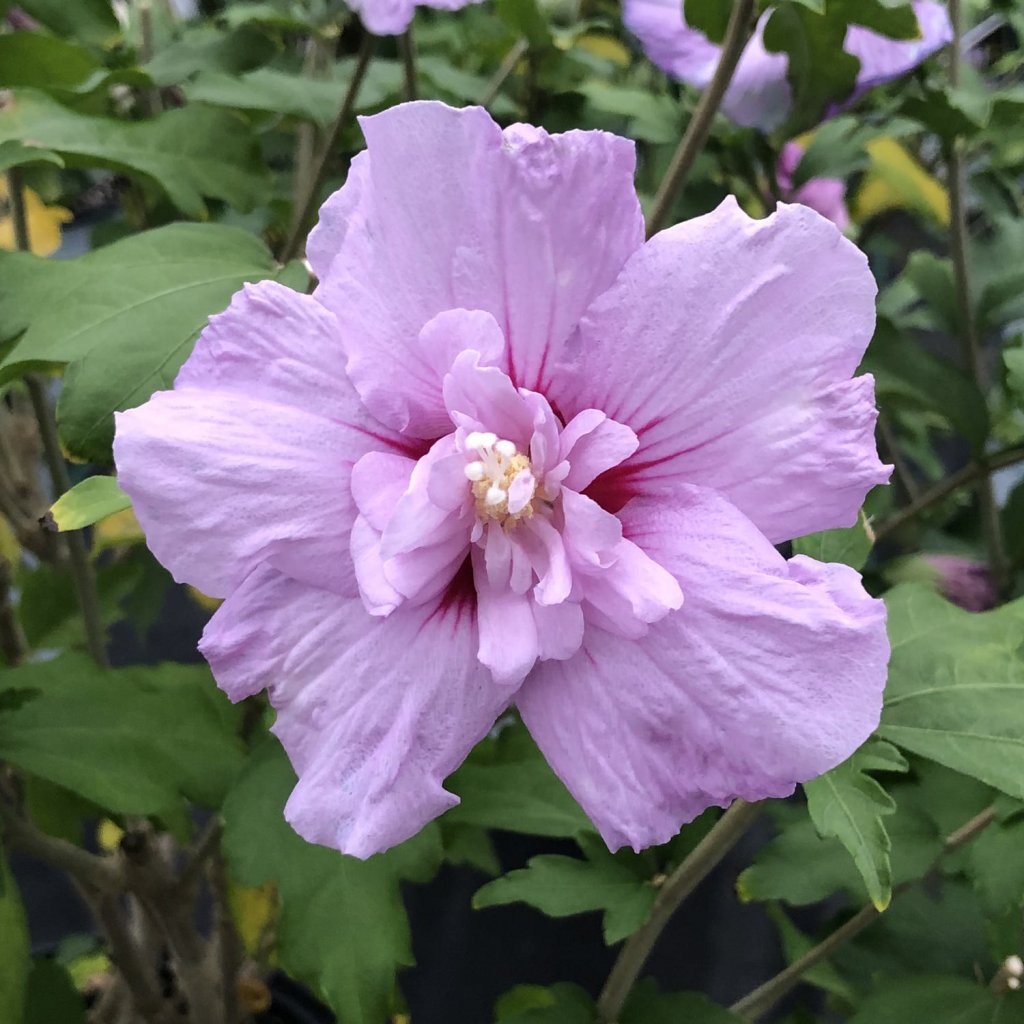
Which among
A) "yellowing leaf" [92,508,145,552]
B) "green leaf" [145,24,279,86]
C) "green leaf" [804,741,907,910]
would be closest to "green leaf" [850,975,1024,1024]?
"green leaf" [804,741,907,910]

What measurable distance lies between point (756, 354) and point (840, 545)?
152 mm

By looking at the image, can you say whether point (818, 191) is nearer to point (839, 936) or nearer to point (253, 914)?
point (839, 936)

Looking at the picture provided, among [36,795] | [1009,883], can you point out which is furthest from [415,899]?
[1009,883]

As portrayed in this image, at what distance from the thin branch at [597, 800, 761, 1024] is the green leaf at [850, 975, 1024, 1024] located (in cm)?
15

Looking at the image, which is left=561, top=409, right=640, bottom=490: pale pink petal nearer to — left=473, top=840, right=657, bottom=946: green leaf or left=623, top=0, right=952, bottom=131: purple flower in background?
left=473, top=840, right=657, bottom=946: green leaf

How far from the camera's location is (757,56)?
0.70 m

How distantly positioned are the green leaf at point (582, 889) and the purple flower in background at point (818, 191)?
2.16ft

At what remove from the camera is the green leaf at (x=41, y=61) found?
63 centimetres

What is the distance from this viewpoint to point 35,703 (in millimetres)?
549

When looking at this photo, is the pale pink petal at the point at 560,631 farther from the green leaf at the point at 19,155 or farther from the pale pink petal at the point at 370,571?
the green leaf at the point at 19,155

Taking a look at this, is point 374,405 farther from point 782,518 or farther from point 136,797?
point 136,797

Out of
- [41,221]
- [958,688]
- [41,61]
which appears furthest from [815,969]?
[41,221]

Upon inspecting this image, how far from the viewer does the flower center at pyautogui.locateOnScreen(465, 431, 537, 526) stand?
0.99 ft

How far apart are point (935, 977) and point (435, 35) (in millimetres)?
909
